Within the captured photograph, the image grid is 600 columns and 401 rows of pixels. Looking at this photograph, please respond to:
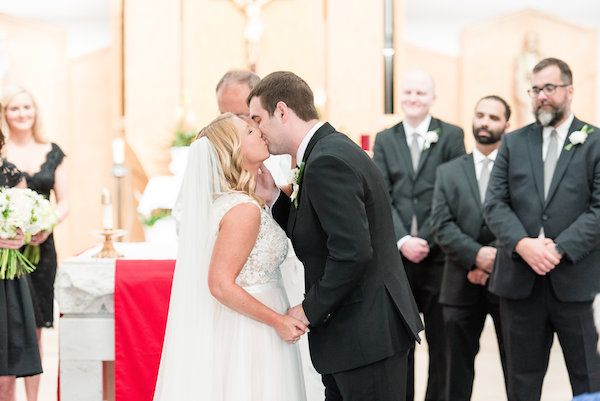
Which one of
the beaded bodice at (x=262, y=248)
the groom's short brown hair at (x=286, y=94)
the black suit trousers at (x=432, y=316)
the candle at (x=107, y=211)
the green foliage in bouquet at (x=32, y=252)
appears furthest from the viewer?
the black suit trousers at (x=432, y=316)

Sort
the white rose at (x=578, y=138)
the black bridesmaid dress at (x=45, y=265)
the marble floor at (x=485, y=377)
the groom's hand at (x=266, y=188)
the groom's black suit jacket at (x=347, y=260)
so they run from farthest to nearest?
1. the marble floor at (x=485, y=377)
2. the black bridesmaid dress at (x=45, y=265)
3. the white rose at (x=578, y=138)
4. the groom's hand at (x=266, y=188)
5. the groom's black suit jacket at (x=347, y=260)

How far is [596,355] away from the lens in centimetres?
423

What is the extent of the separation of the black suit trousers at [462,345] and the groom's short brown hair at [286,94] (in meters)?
2.34

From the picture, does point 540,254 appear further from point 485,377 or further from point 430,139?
point 485,377

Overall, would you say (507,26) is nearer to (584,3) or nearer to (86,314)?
(584,3)

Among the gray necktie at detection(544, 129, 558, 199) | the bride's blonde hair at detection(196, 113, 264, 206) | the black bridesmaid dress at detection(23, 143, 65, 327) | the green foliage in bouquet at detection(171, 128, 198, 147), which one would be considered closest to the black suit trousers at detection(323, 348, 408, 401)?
the bride's blonde hair at detection(196, 113, 264, 206)

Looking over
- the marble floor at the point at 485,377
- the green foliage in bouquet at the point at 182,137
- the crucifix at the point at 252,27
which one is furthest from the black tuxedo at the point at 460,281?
the crucifix at the point at 252,27

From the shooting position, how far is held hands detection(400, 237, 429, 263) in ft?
16.9

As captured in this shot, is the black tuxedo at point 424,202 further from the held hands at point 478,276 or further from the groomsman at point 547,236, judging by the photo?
the groomsman at point 547,236

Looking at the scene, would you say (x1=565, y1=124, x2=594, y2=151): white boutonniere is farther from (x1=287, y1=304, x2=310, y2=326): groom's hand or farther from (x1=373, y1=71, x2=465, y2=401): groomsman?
(x1=287, y1=304, x2=310, y2=326): groom's hand

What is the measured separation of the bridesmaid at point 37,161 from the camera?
5449mm

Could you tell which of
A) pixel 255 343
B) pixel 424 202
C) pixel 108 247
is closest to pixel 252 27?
Result: pixel 424 202

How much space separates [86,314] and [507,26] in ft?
22.1

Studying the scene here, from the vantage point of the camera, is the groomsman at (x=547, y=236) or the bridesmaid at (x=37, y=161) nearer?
the groomsman at (x=547, y=236)
